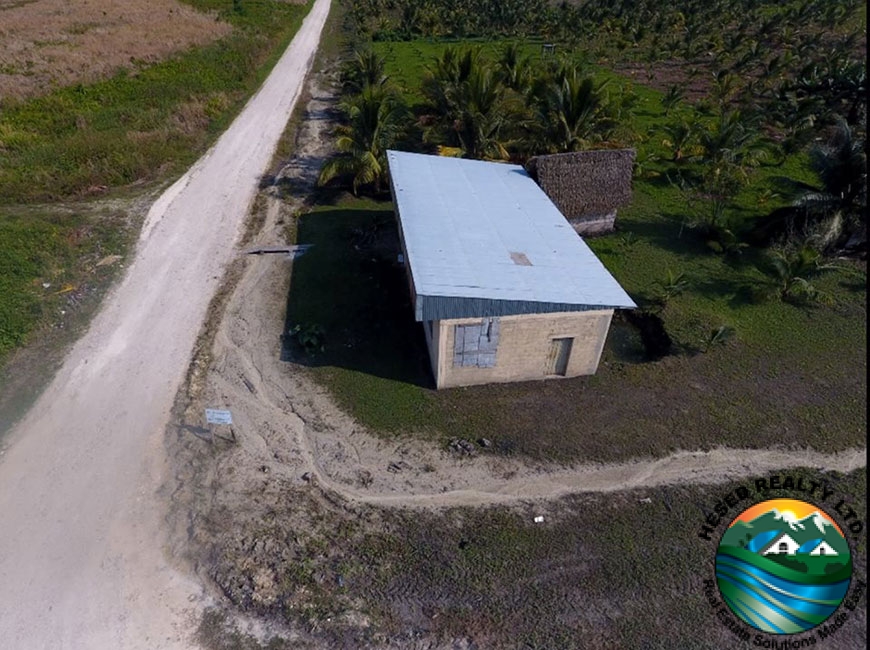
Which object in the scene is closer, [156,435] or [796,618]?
[796,618]

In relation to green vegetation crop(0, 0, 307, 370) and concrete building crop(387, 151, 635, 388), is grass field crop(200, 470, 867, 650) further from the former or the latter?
green vegetation crop(0, 0, 307, 370)

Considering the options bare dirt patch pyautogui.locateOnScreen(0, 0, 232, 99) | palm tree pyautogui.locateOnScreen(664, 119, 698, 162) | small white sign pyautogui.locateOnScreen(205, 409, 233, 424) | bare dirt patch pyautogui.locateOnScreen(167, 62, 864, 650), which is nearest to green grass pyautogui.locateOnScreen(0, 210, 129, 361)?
bare dirt patch pyautogui.locateOnScreen(167, 62, 864, 650)

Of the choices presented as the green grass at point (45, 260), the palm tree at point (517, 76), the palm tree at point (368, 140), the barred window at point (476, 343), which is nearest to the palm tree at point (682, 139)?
the palm tree at point (517, 76)

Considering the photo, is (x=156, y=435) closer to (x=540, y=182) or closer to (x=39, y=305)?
(x=39, y=305)

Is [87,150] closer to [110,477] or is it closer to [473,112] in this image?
[473,112]

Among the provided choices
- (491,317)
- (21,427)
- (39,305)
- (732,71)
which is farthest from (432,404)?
(732,71)

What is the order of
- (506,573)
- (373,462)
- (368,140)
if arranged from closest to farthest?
(506,573) → (373,462) → (368,140)

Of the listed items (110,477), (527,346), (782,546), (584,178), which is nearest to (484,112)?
(584,178)

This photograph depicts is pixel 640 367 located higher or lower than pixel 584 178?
lower
